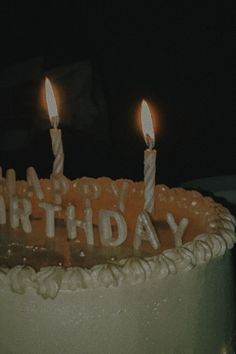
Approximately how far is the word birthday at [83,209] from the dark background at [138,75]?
7.68 ft

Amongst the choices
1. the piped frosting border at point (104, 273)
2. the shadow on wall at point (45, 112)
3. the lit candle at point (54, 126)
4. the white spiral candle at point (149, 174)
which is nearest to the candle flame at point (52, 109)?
the lit candle at point (54, 126)

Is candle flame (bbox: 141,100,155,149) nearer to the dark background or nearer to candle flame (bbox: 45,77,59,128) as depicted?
candle flame (bbox: 45,77,59,128)

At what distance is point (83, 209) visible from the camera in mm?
1504

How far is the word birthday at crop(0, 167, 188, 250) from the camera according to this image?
4.01 ft

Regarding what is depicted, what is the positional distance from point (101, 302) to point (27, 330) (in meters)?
0.16

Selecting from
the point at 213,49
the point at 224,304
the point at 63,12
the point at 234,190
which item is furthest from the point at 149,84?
the point at 224,304

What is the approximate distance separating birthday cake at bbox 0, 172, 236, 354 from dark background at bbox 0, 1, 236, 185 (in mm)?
2622

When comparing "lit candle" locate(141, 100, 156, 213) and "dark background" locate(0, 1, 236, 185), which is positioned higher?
"dark background" locate(0, 1, 236, 185)

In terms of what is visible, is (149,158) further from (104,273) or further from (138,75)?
(138,75)

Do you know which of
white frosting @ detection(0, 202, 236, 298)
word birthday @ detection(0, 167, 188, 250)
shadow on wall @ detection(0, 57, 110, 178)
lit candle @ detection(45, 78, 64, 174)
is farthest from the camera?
shadow on wall @ detection(0, 57, 110, 178)

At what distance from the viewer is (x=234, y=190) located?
228cm

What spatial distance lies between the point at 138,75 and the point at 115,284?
3.41 metres

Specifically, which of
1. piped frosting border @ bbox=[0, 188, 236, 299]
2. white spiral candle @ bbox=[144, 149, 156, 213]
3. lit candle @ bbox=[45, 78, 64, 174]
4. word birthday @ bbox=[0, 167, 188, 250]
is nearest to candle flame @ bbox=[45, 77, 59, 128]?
lit candle @ bbox=[45, 78, 64, 174]

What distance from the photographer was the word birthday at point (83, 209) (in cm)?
122
